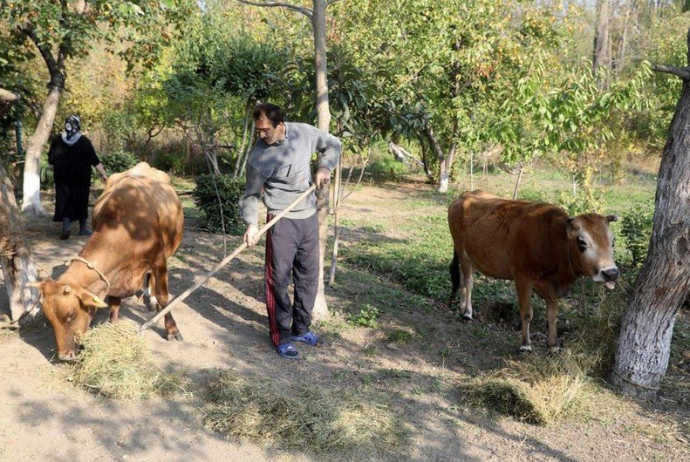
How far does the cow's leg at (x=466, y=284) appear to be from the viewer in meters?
6.89

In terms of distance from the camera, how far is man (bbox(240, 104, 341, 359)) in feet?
16.7

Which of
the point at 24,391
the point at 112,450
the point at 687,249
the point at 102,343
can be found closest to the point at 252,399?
the point at 112,450

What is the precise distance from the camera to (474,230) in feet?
21.5

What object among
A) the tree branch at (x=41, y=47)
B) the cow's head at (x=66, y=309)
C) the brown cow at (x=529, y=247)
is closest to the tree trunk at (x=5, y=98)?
the cow's head at (x=66, y=309)

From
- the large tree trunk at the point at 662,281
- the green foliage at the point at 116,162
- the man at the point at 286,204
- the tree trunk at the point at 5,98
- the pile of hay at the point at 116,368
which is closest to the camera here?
the pile of hay at the point at 116,368

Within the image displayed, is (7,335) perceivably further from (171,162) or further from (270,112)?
(171,162)

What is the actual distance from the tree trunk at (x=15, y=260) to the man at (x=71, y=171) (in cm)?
391

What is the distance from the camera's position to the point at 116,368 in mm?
4398

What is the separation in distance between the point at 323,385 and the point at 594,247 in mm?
2603

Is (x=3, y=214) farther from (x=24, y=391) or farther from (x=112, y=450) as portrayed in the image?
(x=112, y=450)

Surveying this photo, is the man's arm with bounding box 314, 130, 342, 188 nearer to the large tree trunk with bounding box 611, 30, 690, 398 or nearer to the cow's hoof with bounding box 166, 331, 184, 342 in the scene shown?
the cow's hoof with bounding box 166, 331, 184, 342

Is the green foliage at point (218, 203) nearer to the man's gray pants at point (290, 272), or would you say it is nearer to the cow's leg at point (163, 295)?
the cow's leg at point (163, 295)

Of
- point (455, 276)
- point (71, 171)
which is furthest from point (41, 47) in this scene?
point (455, 276)

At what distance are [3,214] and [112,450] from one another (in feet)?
8.97
